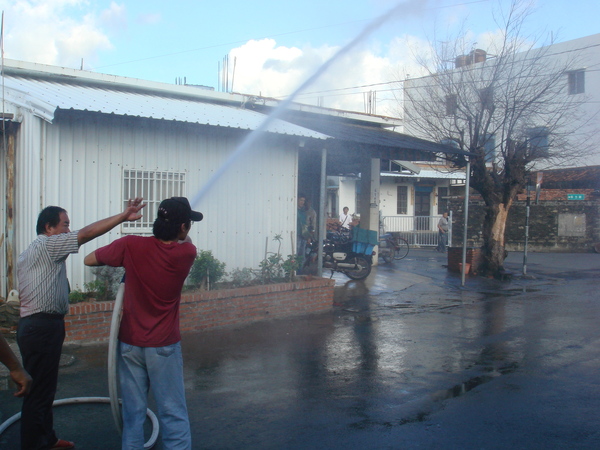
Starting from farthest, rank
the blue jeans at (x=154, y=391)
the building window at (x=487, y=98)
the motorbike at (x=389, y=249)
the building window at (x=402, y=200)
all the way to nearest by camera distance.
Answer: the building window at (x=402, y=200) → the motorbike at (x=389, y=249) → the building window at (x=487, y=98) → the blue jeans at (x=154, y=391)

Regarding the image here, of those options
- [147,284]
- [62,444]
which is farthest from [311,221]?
[147,284]

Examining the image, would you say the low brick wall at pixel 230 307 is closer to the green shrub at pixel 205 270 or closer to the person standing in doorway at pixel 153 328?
the green shrub at pixel 205 270

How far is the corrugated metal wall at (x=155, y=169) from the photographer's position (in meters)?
8.52

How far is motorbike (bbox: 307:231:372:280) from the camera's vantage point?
46.6 feet

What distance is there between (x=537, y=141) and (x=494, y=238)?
2.88 meters

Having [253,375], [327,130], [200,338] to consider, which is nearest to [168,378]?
[253,375]

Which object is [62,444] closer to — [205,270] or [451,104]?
[205,270]

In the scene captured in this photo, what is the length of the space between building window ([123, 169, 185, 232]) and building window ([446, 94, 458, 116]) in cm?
875

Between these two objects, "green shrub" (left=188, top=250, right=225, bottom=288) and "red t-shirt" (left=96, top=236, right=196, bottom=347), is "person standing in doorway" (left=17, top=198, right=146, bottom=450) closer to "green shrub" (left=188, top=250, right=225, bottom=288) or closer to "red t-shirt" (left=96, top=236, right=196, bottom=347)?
"red t-shirt" (left=96, top=236, right=196, bottom=347)

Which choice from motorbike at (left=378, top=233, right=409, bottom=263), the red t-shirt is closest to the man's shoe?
the red t-shirt

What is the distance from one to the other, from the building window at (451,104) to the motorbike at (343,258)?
183 inches

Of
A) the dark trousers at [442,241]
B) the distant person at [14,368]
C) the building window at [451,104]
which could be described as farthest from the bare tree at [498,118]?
the distant person at [14,368]

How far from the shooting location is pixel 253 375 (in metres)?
6.80

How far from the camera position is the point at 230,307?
934 centimetres
